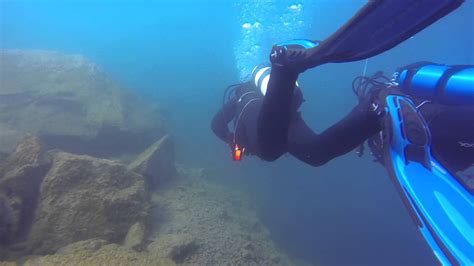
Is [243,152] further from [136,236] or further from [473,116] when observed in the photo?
[473,116]

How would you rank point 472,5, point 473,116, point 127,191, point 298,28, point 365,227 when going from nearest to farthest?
point 473,116 → point 127,191 → point 365,227 → point 472,5 → point 298,28

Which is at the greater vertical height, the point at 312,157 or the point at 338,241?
the point at 312,157

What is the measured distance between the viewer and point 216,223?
18.9 feet

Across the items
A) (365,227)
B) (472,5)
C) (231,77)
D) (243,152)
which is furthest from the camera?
(231,77)

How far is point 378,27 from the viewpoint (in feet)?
6.65

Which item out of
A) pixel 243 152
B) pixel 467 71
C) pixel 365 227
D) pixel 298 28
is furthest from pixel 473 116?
pixel 298 28

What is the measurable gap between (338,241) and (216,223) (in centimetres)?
963

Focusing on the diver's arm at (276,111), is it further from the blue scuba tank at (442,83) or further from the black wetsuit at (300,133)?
the blue scuba tank at (442,83)

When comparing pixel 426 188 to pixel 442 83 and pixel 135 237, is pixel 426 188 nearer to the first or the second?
pixel 442 83

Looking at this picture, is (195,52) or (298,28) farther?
(195,52)

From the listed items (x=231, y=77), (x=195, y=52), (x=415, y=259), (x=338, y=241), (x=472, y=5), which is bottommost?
(x=415, y=259)

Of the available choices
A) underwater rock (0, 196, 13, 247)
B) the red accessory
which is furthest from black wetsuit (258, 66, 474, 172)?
underwater rock (0, 196, 13, 247)

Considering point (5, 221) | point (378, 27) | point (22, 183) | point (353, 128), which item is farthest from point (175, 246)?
point (378, 27)

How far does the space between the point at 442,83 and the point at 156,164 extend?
5738 mm
